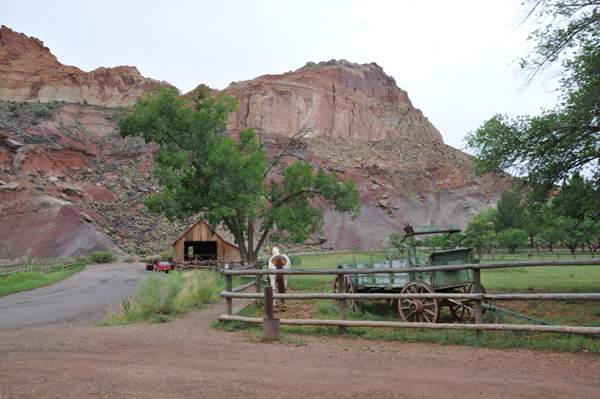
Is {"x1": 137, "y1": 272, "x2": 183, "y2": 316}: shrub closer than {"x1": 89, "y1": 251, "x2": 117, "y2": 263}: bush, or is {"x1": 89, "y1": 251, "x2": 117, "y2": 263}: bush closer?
{"x1": 137, "y1": 272, "x2": 183, "y2": 316}: shrub

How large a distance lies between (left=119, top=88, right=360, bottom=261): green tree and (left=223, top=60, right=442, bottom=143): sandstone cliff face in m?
85.5

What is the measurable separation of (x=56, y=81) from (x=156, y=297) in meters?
127

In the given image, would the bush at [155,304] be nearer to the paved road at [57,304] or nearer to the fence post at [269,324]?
the paved road at [57,304]

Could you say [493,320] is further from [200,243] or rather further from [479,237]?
[479,237]

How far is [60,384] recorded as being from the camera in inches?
232

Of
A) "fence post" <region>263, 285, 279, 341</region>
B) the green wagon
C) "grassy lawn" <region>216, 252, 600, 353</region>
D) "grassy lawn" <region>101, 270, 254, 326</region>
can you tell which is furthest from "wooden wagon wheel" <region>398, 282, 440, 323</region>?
"grassy lawn" <region>101, 270, 254, 326</region>

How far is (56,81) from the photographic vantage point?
123m

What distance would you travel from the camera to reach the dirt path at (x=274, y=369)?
5.56 metres

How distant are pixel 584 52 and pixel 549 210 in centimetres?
567

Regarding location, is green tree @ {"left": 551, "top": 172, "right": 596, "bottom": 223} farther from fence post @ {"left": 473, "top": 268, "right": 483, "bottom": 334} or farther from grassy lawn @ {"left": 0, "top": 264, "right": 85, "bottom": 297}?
grassy lawn @ {"left": 0, "top": 264, "right": 85, "bottom": 297}

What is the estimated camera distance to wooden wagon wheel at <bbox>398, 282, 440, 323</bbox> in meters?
10.7

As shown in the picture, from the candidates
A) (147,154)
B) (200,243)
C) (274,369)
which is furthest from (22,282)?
(147,154)

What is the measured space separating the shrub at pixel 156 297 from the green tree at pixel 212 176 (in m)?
9.65

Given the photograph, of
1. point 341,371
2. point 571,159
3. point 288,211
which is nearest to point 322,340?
point 341,371
